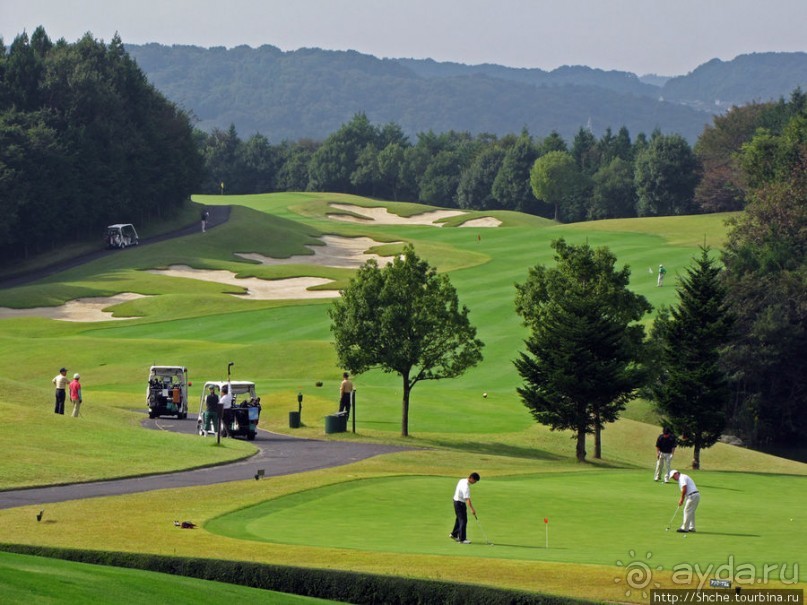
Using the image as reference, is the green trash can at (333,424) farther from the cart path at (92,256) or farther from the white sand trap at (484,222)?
the white sand trap at (484,222)

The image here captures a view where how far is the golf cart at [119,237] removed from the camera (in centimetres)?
12594

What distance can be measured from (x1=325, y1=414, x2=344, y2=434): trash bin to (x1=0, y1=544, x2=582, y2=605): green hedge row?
27.5 m

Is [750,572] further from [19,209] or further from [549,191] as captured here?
[549,191]

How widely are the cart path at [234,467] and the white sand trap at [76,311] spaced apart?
126 ft

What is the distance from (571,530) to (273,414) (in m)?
28.8

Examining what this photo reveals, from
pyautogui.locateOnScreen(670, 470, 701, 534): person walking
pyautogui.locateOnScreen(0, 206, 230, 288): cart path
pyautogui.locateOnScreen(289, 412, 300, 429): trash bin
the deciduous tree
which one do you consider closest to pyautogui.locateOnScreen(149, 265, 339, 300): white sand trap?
pyautogui.locateOnScreen(0, 206, 230, 288): cart path

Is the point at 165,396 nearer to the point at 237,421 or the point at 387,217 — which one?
the point at 237,421

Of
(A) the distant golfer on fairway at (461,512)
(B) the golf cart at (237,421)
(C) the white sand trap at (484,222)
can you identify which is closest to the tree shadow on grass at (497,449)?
(B) the golf cart at (237,421)

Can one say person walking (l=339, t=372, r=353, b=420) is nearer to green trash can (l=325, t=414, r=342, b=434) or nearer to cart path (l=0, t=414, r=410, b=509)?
green trash can (l=325, t=414, r=342, b=434)

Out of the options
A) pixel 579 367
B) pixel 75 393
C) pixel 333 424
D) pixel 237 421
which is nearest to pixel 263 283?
pixel 333 424

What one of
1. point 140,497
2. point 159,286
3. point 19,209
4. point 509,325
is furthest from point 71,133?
point 140,497

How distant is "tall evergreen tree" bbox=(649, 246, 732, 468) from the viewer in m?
53.5

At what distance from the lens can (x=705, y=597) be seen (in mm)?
20297

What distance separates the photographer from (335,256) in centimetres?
13050
